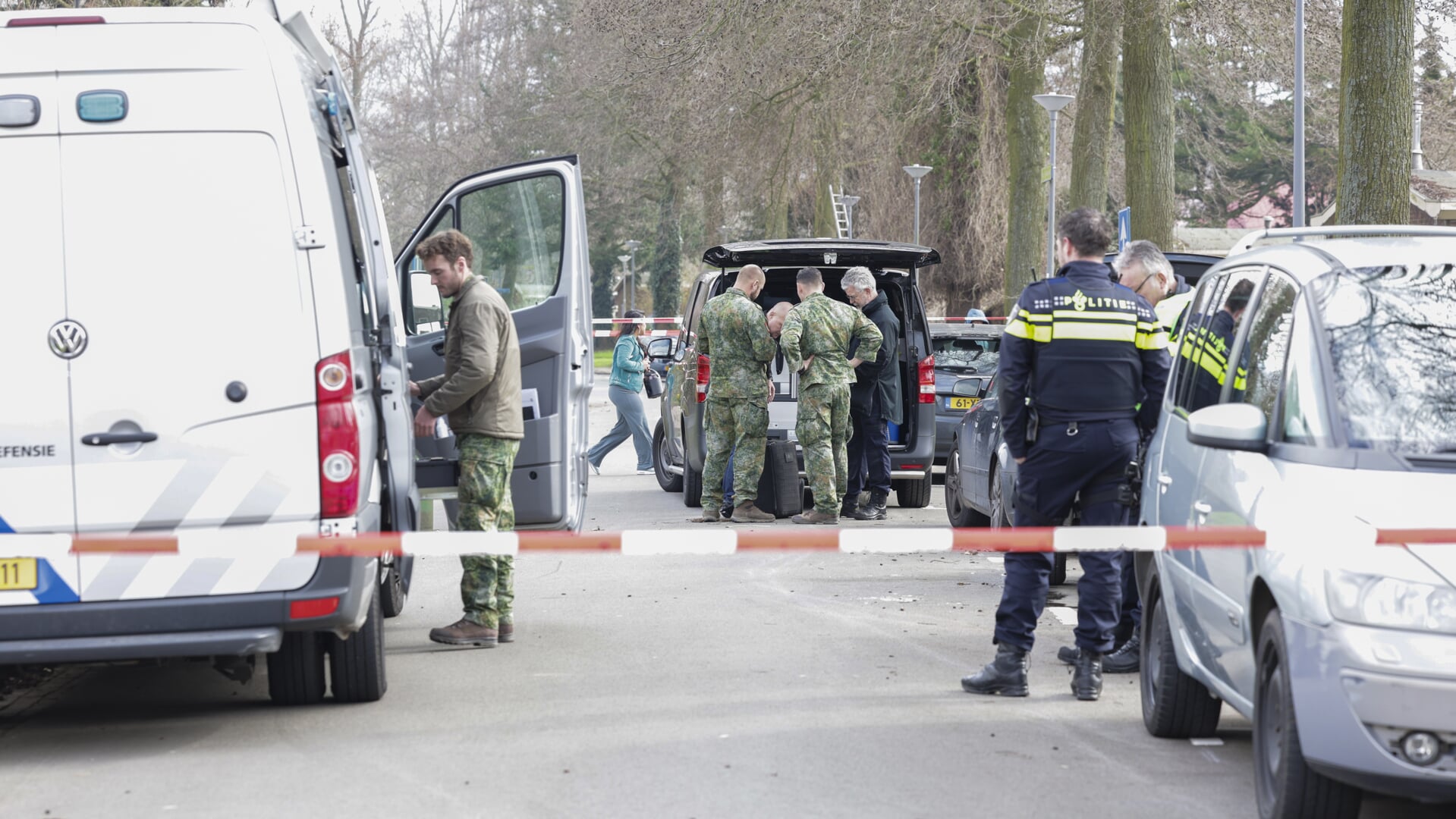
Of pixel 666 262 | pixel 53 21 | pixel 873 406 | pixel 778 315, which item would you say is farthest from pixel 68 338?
pixel 666 262

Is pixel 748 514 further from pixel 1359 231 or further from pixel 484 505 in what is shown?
pixel 1359 231

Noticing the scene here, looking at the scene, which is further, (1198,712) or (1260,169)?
(1260,169)

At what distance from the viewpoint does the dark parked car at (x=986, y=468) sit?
33.8 ft

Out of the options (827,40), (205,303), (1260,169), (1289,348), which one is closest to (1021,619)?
(1289,348)

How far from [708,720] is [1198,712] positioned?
5.65ft

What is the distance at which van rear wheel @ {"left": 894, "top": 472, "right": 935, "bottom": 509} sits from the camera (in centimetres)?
1475

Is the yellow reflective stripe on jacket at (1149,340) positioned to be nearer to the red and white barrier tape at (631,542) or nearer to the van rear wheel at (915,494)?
the red and white barrier tape at (631,542)

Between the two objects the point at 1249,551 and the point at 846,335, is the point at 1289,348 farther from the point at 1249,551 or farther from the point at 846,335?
the point at 846,335

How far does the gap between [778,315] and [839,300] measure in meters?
1.23

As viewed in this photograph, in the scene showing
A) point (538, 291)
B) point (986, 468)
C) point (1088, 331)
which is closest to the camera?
point (1088, 331)

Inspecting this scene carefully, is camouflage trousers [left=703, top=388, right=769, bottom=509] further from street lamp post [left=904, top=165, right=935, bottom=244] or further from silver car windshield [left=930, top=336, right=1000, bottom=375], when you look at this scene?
street lamp post [left=904, top=165, right=935, bottom=244]

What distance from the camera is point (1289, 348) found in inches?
202

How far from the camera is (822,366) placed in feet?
41.6

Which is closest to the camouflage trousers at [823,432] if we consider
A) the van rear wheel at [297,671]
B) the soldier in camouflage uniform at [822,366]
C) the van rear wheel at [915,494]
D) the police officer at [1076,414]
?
the soldier in camouflage uniform at [822,366]
